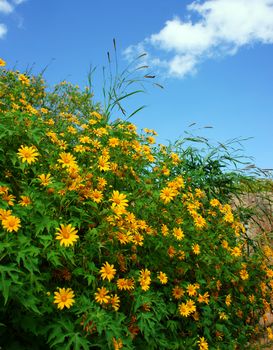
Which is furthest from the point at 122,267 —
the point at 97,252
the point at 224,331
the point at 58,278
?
the point at 224,331

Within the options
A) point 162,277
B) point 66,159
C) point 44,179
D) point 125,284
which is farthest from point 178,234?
point 44,179

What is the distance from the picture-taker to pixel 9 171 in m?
A: 2.76

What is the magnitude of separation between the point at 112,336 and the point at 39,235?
0.67 m

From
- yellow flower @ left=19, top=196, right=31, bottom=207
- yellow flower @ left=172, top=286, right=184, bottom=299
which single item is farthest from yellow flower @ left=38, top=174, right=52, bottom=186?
yellow flower @ left=172, top=286, right=184, bottom=299

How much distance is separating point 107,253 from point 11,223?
28.2 inches

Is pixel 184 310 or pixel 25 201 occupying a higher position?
pixel 25 201

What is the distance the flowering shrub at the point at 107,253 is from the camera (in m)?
2.24

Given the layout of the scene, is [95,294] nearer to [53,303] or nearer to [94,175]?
[53,303]

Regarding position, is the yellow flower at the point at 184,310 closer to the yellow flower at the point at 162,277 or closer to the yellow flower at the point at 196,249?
the yellow flower at the point at 162,277

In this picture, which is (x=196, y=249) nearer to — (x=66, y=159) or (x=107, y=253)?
(x=107, y=253)

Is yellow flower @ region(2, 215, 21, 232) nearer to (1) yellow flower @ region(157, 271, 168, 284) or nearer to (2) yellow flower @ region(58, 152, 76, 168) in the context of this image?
(2) yellow flower @ region(58, 152, 76, 168)

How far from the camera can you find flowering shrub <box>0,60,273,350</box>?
2238 millimetres

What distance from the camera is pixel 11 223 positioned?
216 centimetres

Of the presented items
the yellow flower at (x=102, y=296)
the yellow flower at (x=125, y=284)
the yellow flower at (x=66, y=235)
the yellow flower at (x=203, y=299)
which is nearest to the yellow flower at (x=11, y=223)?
the yellow flower at (x=66, y=235)
